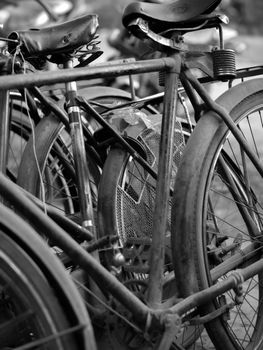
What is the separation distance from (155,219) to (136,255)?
295mm

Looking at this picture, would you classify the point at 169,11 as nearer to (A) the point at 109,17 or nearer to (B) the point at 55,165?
(B) the point at 55,165

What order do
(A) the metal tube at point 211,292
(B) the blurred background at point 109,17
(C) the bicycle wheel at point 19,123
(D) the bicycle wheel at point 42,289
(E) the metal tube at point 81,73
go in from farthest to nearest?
(B) the blurred background at point 109,17
(C) the bicycle wheel at point 19,123
(A) the metal tube at point 211,292
(E) the metal tube at point 81,73
(D) the bicycle wheel at point 42,289

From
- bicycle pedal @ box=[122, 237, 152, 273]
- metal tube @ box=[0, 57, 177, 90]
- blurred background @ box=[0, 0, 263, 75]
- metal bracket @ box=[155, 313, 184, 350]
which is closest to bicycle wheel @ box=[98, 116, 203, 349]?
bicycle pedal @ box=[122, 237, 152, 273]

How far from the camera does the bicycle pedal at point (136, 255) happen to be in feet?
8.31

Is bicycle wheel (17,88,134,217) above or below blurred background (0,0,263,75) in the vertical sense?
below

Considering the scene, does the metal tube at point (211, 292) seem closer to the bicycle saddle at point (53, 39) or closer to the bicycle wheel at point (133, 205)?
the bicycle wheel at point (133, 205)

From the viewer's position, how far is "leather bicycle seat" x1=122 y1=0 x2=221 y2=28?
2570mm

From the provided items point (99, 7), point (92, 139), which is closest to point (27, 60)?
point (92, 139)

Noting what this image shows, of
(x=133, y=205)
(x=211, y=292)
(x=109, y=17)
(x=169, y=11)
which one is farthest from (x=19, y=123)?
(x=109, y=17)

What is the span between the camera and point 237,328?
11.0ft

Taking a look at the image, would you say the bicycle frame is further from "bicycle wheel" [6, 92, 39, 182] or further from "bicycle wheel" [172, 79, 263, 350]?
"bicycle wheel" [6, 92, 39, 182]

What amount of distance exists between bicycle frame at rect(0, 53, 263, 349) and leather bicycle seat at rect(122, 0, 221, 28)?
0.47ft

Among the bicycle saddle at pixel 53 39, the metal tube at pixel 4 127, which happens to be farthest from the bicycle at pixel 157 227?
the metal tube at pixel 4 127

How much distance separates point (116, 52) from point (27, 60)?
3.73m
